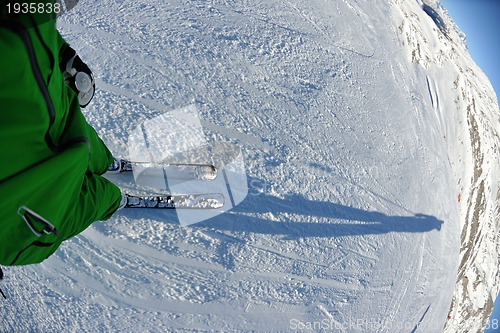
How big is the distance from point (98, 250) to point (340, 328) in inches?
96.1

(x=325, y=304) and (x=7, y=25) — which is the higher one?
(x=7, y=25)

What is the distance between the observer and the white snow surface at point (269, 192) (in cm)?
271

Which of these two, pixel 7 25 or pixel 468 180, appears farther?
pixel 468 180

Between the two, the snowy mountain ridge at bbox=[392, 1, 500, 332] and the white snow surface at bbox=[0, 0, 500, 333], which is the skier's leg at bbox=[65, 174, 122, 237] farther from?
the snowy mountain ridge at bbox=[392, 1, 500, 332]

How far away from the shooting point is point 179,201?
2.79 metres

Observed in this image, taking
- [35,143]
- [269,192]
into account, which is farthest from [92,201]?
[269,192]

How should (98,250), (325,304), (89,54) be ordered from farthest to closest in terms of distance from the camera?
(325,304) → (89,54) → (98,250)

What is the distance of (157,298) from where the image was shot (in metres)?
2.76

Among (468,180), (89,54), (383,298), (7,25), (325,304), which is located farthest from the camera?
(468,180)

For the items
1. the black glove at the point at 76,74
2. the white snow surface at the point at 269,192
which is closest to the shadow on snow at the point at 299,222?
the white snow surface at the point at 269,192

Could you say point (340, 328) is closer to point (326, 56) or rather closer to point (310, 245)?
point (310, 245)

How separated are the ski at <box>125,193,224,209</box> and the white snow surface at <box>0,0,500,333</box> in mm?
120

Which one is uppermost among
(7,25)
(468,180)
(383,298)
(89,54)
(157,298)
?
(7,25)

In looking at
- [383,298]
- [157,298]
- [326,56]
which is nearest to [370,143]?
[326,56]
